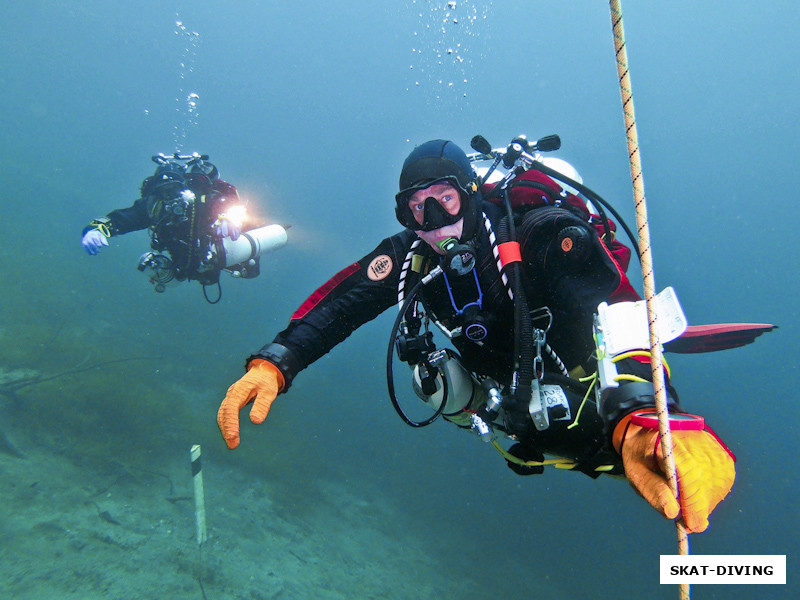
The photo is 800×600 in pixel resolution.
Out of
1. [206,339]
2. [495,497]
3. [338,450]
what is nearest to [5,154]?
[206,339]

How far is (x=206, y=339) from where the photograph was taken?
68.0ft

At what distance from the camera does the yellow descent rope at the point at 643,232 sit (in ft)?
3.78

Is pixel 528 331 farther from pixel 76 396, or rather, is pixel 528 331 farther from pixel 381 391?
pixel 381 391

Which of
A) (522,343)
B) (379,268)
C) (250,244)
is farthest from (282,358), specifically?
(250,244)

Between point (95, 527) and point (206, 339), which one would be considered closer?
point (95, 527)

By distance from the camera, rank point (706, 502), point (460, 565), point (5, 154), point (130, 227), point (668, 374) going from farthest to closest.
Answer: point (5, 154) → point (460, 565) → point (130, 227) → point (668, 374) → point (706, 502)

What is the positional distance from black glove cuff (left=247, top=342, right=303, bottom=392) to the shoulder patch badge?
34.8 inches

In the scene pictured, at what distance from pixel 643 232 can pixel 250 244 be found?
8932 millimetres

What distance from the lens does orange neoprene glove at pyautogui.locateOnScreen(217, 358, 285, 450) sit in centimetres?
242

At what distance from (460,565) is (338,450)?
19.4 ft

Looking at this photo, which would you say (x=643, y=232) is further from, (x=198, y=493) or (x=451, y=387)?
(x=198, y=493)

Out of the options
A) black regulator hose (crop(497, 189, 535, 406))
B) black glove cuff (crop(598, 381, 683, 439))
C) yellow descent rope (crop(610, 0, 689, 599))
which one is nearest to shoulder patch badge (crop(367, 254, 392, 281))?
black regulator hose (crop(497, 189, 535, 406))

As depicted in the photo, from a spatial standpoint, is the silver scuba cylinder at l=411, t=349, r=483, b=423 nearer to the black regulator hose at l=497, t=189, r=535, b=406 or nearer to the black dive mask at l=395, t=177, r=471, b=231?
the black regulator hose at l=497, t=189, r=535, b=406

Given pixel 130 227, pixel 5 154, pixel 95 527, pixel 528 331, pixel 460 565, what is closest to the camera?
pixel 528 331
